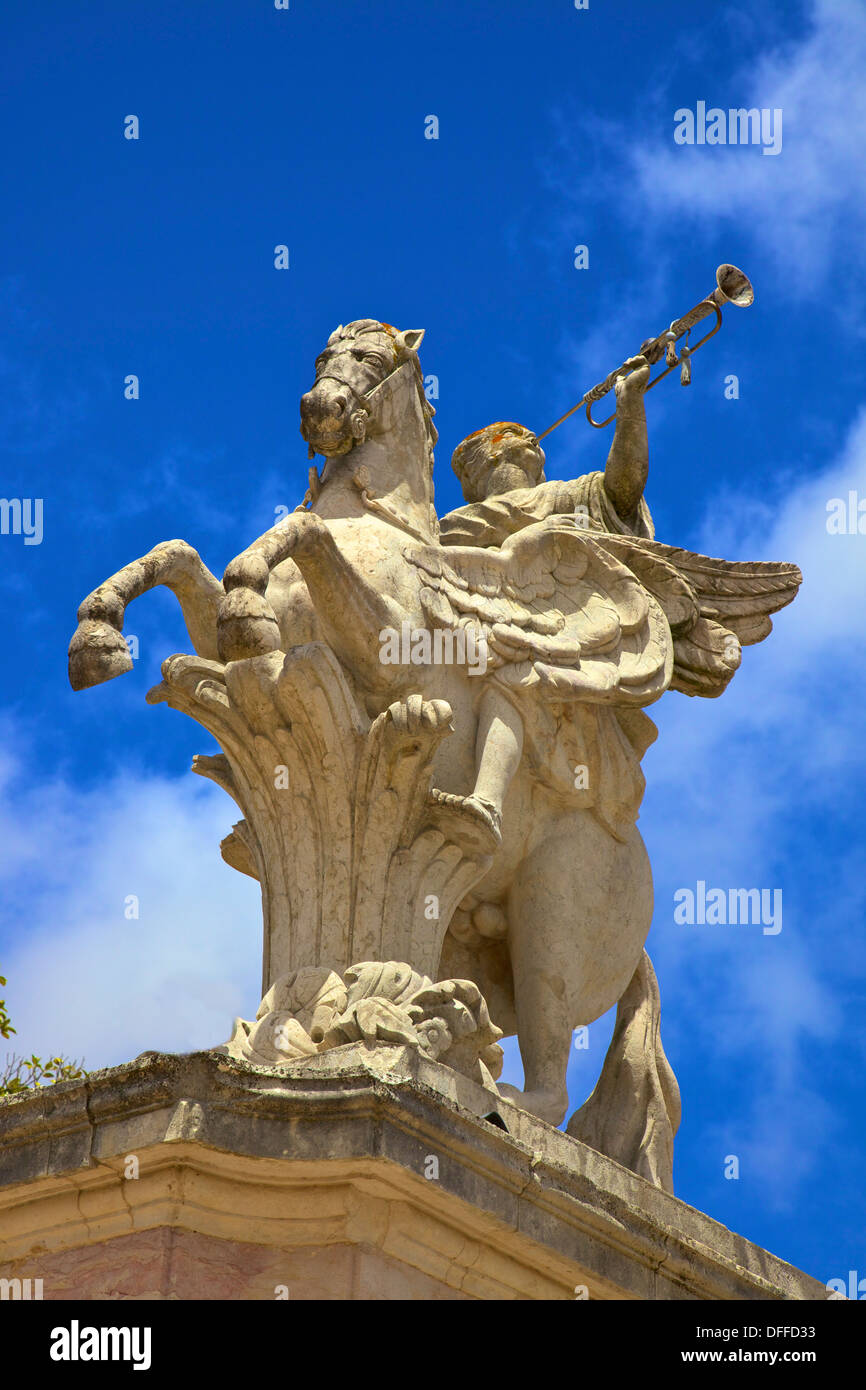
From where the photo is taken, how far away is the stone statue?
328 inches

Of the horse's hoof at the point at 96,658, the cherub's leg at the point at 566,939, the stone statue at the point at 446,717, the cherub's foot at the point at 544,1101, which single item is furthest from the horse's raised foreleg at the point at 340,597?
the cherub's foot at the point at 544,1101

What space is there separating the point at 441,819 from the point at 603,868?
1199mm

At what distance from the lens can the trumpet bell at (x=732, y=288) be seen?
10.5m

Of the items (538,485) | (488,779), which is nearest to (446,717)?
(488,779)

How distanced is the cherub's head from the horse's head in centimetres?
104

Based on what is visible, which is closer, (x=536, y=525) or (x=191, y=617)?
(x=191, y=617)

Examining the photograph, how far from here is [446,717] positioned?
8398 mm

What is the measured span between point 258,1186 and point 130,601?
2.61 meters

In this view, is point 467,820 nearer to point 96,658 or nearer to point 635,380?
point 96,658

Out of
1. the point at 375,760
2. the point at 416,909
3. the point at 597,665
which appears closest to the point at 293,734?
the point at 375,760

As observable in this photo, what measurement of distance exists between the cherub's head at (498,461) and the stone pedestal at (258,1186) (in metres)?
4.06

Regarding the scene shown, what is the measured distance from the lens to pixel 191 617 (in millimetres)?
9062

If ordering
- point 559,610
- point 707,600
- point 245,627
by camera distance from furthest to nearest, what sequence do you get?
1. point 707,600
2. point 559,610
3. point 245,627
